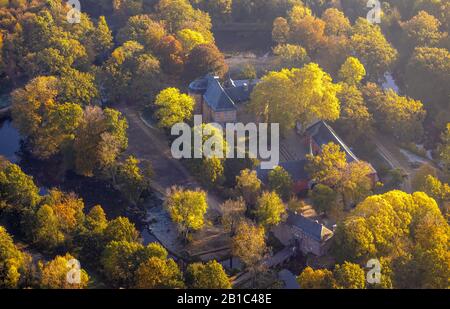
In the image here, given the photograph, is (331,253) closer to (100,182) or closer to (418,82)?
(100,182)

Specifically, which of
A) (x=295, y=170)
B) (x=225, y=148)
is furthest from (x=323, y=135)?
(x=225, y=148)

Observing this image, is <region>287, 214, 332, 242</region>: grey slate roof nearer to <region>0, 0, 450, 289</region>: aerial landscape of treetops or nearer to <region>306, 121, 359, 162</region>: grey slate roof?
<region>0, 0, 450, 289</region>: aerial landscape of treetops

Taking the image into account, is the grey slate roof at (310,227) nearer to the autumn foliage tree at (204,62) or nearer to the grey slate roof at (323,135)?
the grey slate roof at (323,135)

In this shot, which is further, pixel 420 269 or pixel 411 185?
pixel 411 185

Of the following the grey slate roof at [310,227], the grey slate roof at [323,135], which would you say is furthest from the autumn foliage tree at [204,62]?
the grey slate roof at [310,227]

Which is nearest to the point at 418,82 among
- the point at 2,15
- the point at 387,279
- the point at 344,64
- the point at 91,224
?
the point at 344,64

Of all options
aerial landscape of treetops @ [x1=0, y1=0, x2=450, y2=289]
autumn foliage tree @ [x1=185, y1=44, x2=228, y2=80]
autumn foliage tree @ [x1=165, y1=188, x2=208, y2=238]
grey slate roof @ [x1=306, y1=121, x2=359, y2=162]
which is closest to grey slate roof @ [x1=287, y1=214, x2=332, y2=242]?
aerial landscape of treetops @ [x1=0, y1=0, x2=450, y2=289]

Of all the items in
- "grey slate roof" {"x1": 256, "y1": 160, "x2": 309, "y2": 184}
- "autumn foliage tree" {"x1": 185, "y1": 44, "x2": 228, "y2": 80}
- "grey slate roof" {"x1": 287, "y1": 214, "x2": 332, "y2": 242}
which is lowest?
"grey slate roof" {"x1": 287, "y1": 214, "x2": 332, "y2": 242}
